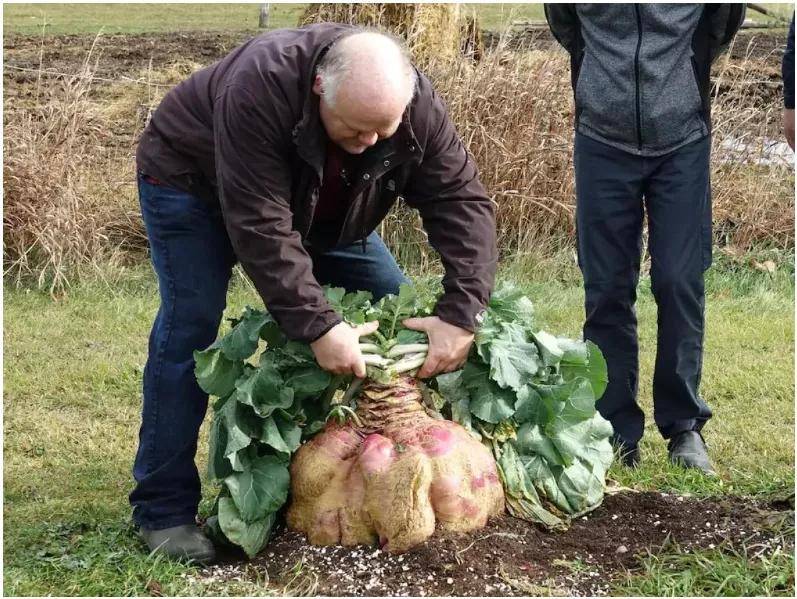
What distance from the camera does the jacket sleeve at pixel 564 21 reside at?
465cm

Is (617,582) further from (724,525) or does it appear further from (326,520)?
(326,520)

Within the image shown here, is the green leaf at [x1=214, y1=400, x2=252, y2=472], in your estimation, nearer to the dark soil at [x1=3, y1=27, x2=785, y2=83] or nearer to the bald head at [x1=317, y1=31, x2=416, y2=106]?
the bald head at [x1=317, y1=31, x2=416, y2=106]

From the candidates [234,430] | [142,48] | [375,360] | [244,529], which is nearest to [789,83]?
[375,360]

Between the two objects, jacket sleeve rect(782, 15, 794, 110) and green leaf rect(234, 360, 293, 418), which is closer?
green leaf rect(234, 360, 293, 418)

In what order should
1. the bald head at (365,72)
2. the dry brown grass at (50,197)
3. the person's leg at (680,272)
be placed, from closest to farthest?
the bald head at (365,72), the person's leg at (680,272), the dry brown grass at (50,197)

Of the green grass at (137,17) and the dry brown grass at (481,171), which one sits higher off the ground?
the dry brown grass at (481,171)

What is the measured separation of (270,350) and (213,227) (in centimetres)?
43

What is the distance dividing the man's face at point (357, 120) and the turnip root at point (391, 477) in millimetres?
785

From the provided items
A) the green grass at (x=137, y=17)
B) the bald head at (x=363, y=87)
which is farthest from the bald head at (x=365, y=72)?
the green grass at (x=137, y=17)

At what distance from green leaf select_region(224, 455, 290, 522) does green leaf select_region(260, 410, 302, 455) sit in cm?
7

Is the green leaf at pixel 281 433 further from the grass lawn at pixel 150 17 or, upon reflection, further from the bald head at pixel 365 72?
the grass lawn at pixel 150 17

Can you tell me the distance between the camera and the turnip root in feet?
12.0

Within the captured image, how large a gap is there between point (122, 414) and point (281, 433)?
1.91m

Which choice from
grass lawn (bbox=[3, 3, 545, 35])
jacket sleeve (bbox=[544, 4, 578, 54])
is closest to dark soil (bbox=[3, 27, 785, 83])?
grass lawn (bbox=[3, 3, 545, 35])
